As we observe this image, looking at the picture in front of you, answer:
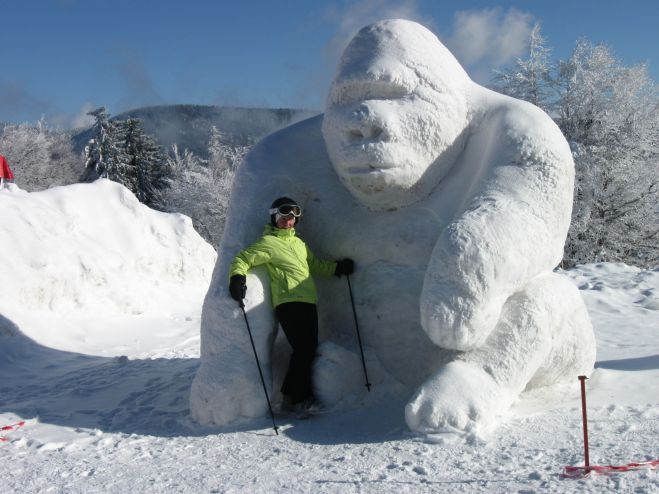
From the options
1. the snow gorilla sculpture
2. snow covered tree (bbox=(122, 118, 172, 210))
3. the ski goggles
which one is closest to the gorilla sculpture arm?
the snow gorilla sculpture

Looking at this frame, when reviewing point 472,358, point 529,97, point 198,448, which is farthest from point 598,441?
point 529,97

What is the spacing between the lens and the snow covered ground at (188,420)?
7.47 ft

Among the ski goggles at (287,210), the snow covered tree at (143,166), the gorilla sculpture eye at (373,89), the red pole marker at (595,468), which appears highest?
the snow covered tree at (143,166)

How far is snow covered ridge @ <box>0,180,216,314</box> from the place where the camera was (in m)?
6.11

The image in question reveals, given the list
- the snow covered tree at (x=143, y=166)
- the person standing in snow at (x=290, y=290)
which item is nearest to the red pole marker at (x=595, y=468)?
the person standing in snow at (x=290, y=290)

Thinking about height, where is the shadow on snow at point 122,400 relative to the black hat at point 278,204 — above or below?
below

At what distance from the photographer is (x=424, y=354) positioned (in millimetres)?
3090

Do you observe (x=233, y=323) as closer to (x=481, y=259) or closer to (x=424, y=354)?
(x=424, y=354)

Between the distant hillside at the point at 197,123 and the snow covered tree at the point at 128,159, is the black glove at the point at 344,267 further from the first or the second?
the distant hillside at the point at 197,123

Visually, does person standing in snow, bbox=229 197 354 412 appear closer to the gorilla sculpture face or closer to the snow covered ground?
the snow covered ground

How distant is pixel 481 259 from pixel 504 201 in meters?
0.32

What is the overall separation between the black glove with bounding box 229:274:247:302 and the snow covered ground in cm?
53

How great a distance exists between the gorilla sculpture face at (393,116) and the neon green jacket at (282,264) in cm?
39

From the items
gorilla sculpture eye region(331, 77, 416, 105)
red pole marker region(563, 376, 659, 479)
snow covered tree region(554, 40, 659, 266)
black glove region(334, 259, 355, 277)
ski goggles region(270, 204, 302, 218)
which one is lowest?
red pole marker region(563, 376, 659, 479)
